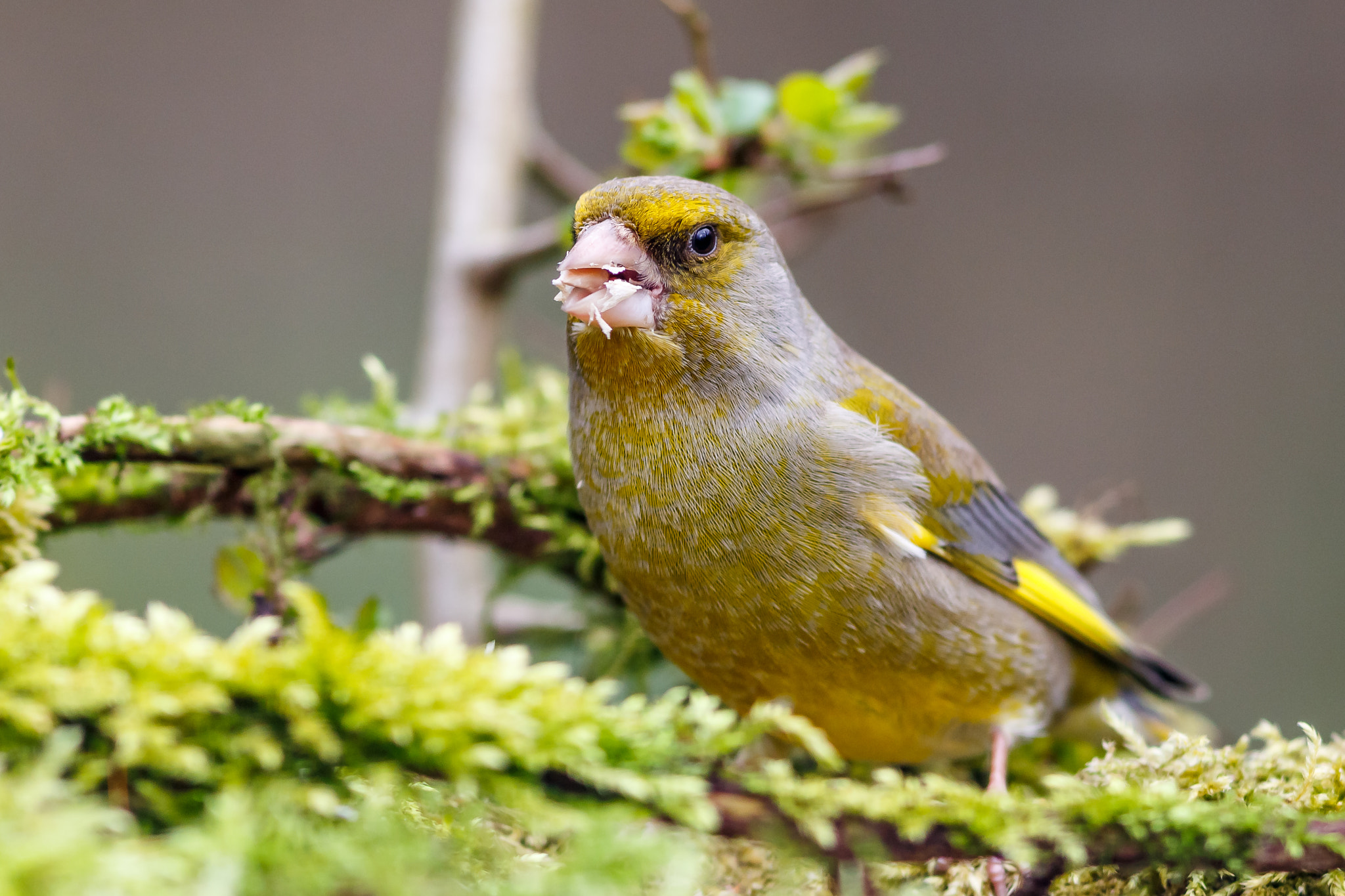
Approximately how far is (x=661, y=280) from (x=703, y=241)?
15cm

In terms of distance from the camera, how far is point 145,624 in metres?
1.51

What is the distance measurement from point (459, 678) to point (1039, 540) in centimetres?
198

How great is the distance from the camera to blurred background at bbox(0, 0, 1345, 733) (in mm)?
7609

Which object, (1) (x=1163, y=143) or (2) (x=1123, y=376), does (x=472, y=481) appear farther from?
(1) (x=1163, y=143)

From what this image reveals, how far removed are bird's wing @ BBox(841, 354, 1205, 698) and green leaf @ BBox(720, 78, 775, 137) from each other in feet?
2.87

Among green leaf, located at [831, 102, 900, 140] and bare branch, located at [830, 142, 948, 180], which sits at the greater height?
green leaf, located at [831, 102, 900, 140]

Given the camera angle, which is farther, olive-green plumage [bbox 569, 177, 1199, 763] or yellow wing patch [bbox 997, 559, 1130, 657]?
yellow wing patch [bbox 997, 559, 1130, 657]

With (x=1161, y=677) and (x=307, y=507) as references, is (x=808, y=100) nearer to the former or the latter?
(x=307, y=507)

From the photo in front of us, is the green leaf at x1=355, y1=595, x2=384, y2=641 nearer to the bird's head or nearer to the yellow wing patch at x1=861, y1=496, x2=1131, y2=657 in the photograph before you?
the bird's head

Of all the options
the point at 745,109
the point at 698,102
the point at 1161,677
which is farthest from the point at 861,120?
the point at 1161,677

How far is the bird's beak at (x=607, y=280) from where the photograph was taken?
221 cm

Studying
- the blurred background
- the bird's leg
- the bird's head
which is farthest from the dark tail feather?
the blurred background

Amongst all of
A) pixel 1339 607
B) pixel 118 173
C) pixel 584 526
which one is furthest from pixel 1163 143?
pixel 118 173

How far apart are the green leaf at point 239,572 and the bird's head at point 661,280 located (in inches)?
38.1
